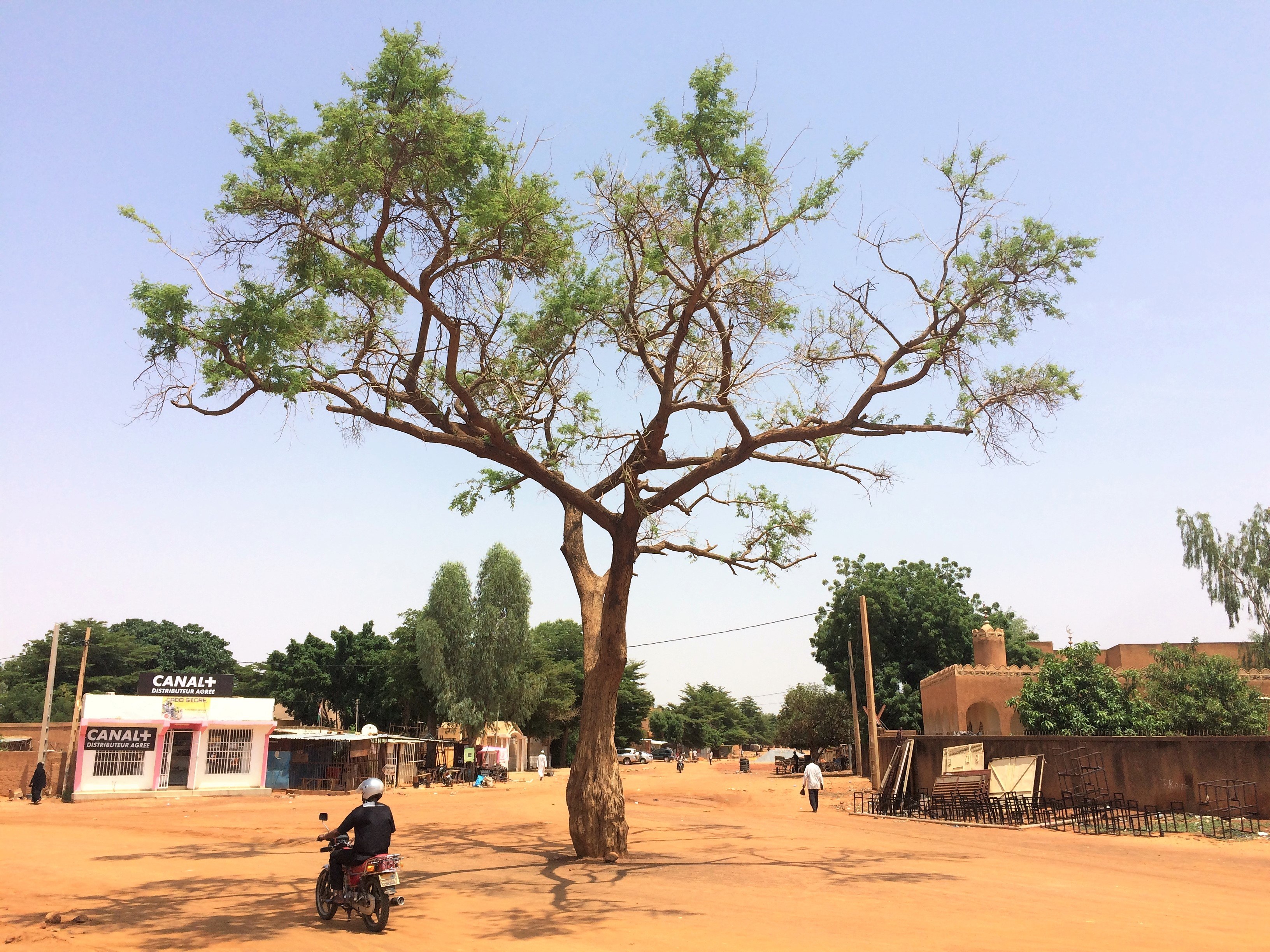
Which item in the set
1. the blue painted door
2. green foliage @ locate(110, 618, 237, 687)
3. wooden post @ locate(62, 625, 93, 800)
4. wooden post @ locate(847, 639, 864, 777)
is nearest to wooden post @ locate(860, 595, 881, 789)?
wooden post @ locate(847, 639, 864, 777)

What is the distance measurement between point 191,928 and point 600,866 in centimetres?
613

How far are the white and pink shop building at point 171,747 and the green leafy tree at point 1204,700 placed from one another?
102 feet

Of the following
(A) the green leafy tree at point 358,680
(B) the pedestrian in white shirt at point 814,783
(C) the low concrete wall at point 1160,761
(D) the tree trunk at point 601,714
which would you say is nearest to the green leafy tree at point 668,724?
(A) the green leafy tree at point 358,680

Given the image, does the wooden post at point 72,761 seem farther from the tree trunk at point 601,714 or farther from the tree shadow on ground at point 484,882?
the tree trunk at point 601,714

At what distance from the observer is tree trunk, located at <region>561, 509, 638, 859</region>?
46.9 ft

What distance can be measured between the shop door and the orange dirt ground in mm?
11022

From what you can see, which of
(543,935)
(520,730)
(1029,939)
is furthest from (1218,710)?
(520,730)

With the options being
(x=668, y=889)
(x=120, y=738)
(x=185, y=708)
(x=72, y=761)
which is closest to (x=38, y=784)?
(x=72, y=761)

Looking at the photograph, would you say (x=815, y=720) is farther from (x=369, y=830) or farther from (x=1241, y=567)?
(x=369, y=830)

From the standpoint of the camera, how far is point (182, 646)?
2965 inches

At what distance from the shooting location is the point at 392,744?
3797 cm

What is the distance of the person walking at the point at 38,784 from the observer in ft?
96.6

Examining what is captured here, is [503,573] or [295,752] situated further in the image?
[503,573]

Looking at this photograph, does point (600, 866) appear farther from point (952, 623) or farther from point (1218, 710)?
point (952, 623)
